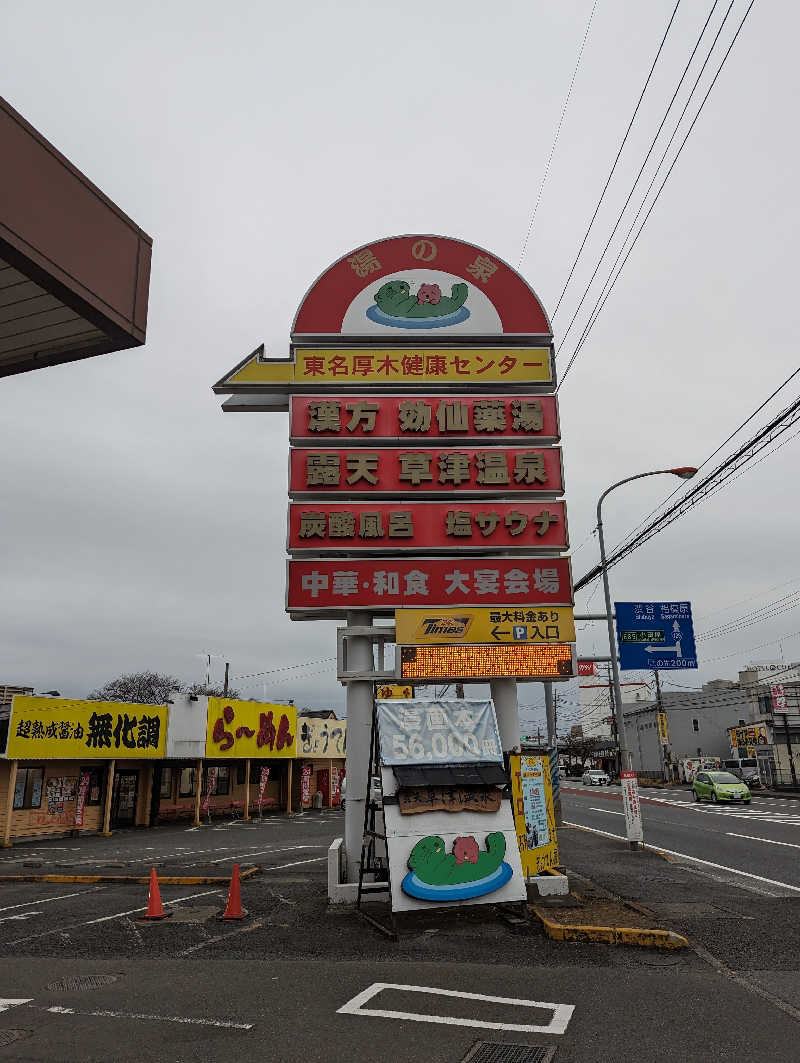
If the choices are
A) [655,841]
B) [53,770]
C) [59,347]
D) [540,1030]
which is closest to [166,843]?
[53,770]

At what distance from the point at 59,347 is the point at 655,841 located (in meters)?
21.8

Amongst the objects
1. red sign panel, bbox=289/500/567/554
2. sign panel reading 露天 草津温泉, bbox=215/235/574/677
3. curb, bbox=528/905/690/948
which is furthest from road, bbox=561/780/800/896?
sign panel reading 露天 草津温泉, bbox=215/235/574/677

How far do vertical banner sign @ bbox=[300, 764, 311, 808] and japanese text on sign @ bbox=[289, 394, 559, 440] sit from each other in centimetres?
2856

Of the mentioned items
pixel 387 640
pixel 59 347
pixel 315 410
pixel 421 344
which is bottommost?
pixel 387 640

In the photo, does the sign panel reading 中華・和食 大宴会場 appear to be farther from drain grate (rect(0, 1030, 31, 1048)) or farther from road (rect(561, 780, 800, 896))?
drain grate (rect(0, 1030, 31, 1048))

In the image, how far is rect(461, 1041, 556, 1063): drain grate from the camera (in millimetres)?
5582

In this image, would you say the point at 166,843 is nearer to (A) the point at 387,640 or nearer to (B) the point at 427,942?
(A) the point at 387,640

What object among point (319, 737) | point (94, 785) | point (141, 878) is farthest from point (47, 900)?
point (319, 737)

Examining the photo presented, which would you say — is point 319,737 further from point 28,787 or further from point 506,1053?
point 506,1053

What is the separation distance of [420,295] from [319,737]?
3053cm

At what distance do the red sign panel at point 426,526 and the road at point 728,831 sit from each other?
7413 mm

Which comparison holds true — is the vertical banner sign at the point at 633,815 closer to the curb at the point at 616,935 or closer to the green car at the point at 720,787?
the curb at the point at 616,935

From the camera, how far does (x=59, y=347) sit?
17.9ft

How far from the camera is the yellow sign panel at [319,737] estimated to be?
3869 centimetres
